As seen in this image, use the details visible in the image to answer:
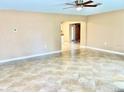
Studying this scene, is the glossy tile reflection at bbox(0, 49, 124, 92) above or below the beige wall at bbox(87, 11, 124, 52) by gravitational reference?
below

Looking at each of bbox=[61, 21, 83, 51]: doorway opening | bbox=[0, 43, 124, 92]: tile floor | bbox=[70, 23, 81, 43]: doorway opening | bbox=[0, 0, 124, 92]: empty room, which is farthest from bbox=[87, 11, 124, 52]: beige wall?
bbox=[70, 23, 81, 43]: doorway opening

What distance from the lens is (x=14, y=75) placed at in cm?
400

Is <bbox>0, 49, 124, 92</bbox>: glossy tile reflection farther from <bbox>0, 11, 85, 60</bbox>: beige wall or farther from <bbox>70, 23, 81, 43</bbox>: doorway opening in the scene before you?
<bbox>70, 23, 81, 43</bbox>: doorway opening

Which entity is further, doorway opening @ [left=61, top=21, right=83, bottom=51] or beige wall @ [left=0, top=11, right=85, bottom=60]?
doorway opening @ [left=61, top=21, right=83, bottom=51]

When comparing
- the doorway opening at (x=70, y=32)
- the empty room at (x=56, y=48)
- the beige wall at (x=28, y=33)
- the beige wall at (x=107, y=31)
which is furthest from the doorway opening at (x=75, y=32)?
the beige wall at (x=28, y=33)

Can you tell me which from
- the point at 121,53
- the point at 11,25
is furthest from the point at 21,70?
the point at 121,53

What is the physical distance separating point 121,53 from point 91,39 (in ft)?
7.02

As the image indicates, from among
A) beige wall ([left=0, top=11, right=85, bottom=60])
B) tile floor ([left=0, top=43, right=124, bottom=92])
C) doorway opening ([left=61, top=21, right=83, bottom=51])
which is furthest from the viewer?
doorway opening ([left=61, top=21, right=83, bottom=51])

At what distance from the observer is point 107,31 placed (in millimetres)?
7109

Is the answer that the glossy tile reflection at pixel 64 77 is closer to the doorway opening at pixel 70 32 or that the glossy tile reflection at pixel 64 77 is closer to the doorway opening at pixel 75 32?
the doorway opening at pixel 70 32

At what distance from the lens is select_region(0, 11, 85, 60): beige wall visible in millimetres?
5480

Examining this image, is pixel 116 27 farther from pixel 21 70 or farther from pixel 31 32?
pixel 21 70

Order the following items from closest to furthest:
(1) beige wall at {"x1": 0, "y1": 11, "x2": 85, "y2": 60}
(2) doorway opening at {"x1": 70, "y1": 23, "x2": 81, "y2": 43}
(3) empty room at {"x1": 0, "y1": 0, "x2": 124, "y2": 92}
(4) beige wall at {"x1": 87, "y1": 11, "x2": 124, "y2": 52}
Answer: (3) empty room at {"x1": 0, "y1": 0, "x2": 124, "y2": 92} → (1) beige wall at {"x1": 0, "y1": 11, "x2": 85, "y2": 60} → (4) beige wall at {"x1": 87, "y1": 11, "x2": 124, "y2": 52} → (2) doorway opening at {"x1": 70, "y1": 23, "x2": 81, "y2": 43}

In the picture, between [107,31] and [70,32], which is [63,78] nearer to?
[107,31]
